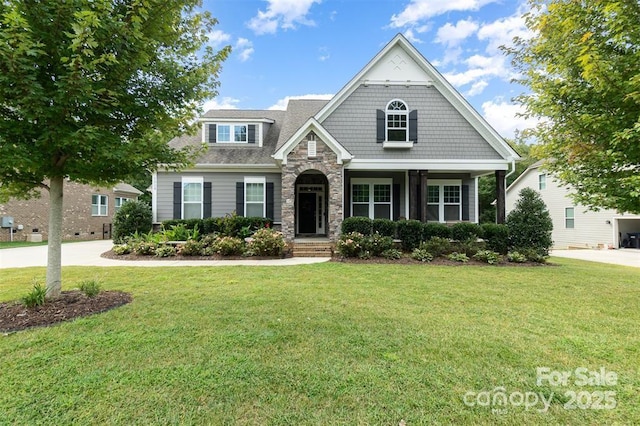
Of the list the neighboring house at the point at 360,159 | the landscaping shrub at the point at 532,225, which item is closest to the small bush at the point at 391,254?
the neighboring house at the point at 360,159

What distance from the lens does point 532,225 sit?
11.0 metres

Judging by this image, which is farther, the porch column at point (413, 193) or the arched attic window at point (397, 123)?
the arched attic window at point (397, 123)

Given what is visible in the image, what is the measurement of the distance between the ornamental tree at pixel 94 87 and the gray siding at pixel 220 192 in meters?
8.48

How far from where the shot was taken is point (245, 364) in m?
3.21

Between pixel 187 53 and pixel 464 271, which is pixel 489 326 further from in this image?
pixel 187 53

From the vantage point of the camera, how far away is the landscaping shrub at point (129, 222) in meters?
13.4

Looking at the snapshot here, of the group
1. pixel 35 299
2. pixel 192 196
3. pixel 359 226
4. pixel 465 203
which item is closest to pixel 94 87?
pixel 35 299

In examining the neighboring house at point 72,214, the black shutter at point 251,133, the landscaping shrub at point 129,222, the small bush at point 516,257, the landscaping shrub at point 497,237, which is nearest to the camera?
the small bush at point 516,257

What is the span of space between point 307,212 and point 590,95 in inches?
442

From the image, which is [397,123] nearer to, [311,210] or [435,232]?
[435,232]

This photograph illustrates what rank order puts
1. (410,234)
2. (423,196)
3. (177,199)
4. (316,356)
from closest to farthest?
(316,356)
(410,234)
(423,196)
(177,199)

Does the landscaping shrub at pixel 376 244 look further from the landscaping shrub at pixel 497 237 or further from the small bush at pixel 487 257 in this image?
the landscaping shrub at pixel 497 237

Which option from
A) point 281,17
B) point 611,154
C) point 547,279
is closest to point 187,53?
point 611,154

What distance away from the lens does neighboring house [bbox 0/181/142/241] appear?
60.8 ft
